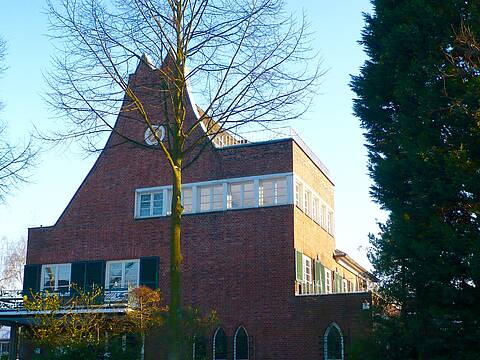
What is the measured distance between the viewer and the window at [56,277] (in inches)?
1163

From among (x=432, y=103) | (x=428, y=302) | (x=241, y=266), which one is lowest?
(x=428, y=302)

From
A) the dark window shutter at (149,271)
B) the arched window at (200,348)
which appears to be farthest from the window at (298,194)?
the arched window at (200,348)

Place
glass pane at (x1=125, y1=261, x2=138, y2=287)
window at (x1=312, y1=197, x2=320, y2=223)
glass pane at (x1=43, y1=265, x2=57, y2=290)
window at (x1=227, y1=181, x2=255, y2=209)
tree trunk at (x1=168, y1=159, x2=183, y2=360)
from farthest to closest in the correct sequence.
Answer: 1. glass pane at (x1=43, y1=265, x2=57, y2=290)
2. window at (x1=312, y1=197, x2=320, y2=223)
3. glass pane at (x1=125, y1=261, x2=138, y2=287)
4. window at (x1=227, y1=181, x2=255, y2=209)
5. tree trunk at (x1=168, y1=159, x2=183, y2=360)

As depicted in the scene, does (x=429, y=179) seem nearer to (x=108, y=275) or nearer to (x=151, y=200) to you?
(x=151, y=200)

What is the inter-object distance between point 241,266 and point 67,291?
26.7 ft

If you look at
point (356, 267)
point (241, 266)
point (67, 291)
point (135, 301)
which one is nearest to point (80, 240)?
point (67, 291)

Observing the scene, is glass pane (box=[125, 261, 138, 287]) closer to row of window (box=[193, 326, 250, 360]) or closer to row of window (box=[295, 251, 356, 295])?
row of window (box=[193, 326, 250, 360])

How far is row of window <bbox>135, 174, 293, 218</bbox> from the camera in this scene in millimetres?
26828

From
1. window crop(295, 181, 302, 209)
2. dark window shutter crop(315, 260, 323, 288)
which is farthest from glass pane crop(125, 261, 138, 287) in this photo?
dark window shutter crop(315, 260, 323, 288)

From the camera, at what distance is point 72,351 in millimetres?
19484

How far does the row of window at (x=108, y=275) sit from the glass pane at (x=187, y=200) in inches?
→ 120

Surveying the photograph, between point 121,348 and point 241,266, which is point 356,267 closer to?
point 241,266

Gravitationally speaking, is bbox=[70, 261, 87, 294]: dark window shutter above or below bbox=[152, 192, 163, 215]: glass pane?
below

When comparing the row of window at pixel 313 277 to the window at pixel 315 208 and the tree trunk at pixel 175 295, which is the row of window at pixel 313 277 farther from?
the tree trunk at pixel 175 295
